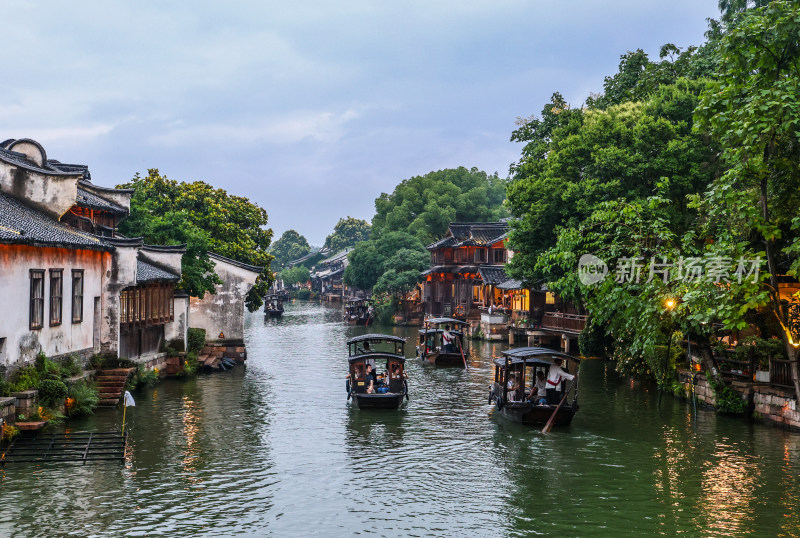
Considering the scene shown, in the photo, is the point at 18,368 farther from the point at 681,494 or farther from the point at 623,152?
the point at 623,152

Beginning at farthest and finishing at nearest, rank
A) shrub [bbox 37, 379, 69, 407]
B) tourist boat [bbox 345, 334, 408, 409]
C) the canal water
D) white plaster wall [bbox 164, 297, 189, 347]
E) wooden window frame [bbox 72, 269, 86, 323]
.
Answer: white plaster wall [bbox 164, 297, 189, 347] < tourist boat [bbox 345, 334, 408, 409] < wooden window frame [bbox 72, 269, 86, 323] < shrub [bbox 37, 379, 69, 407] < the canal water

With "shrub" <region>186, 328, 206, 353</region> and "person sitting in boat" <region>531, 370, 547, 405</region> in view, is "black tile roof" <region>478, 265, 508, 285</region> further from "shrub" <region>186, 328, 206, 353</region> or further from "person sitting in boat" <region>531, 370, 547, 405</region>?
"person sitting in boat" <region>531, 370, 547, 405</region>

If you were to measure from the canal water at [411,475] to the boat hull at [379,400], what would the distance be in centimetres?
34

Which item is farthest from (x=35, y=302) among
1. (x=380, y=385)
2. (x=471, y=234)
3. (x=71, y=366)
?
(x=471, y=234)

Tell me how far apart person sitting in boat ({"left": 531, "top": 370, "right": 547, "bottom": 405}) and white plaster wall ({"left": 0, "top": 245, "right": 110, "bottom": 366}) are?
17897 millimetres

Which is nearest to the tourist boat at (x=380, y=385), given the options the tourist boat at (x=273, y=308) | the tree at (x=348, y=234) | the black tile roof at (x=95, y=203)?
the black tile roof at (x=95, y=203)

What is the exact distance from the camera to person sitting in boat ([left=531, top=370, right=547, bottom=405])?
29219 mm

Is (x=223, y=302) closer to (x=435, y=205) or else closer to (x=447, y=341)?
(x=447, y=341)

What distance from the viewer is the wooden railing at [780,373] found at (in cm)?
2858

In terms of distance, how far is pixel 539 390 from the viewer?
1174 inches

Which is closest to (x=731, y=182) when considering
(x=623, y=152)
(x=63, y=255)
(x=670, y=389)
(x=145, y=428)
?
(x=670, y=389)

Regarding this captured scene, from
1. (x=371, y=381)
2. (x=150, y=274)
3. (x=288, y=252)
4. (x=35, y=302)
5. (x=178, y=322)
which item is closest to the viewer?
(x=35, y=302)

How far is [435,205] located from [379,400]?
7297cm

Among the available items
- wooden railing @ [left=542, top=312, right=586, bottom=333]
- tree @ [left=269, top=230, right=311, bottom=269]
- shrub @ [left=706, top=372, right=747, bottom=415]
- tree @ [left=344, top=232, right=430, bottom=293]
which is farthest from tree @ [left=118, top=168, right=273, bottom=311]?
tree @ [left=269, top=230, right=311, bottom=269]
